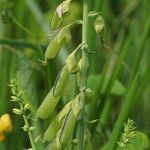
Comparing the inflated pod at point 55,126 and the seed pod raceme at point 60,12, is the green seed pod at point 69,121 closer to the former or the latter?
the inflated pod at point 55,126

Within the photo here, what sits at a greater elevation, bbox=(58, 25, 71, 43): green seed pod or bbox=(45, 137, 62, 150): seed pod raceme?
bbox=(58, 25, 71, 43): green seed pod

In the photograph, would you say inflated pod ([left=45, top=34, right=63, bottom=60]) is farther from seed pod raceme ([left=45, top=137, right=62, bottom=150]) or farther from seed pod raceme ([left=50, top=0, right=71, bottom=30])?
seed pod raceme ([left=45, top=137, right=62, bottom=150])

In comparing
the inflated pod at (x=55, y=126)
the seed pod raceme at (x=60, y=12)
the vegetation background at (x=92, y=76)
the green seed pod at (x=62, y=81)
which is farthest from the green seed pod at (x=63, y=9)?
the vegetation background at (x=92, y=76)

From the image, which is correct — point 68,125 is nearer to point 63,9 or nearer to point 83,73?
point 83,73

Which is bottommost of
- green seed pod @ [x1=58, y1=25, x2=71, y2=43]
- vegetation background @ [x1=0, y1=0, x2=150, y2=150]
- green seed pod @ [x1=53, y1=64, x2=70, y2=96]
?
vegetation background @ [x1=0, y1=0, x2=150, y2=150]

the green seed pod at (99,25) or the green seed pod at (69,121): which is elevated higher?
the green seed pod at (99,25)

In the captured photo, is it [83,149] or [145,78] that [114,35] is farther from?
[83,149]

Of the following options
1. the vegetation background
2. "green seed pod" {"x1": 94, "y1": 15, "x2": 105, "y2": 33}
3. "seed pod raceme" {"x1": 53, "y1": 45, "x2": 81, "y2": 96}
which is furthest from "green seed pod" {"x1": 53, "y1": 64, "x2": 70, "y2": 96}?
the vegetation background

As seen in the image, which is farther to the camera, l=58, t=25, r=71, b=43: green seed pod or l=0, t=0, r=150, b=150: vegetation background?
l=0, t=0, r=150, b=150: vegetation background
